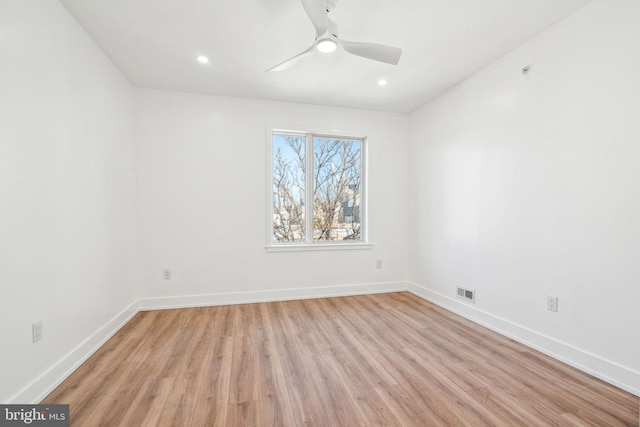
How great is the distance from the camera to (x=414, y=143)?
13.0 ft

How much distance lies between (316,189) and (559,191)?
102 inches

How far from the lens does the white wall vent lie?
2896mm

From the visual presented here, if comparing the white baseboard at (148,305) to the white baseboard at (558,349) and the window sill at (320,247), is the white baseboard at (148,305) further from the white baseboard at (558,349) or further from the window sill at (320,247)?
the white baseboard at (558,349)

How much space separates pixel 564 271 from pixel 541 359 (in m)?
0.69

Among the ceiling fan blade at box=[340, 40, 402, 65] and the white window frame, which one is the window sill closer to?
the white window frame

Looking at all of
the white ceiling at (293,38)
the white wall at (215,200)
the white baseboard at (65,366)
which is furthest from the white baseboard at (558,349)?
the white baseboard at (65,366)

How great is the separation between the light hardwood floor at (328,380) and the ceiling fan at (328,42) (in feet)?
7.51

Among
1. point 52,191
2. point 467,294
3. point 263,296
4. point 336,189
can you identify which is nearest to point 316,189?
point 336,189

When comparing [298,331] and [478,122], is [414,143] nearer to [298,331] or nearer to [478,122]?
[478,122]

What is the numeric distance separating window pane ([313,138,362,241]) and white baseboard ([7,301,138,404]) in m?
2.42

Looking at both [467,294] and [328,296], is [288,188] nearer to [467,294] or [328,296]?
[328,296]

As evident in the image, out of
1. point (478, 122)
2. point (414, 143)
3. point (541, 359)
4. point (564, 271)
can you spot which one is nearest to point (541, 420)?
point (541, 359)

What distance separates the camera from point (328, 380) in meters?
1.83

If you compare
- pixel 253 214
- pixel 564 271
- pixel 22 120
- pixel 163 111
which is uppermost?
pixel 163 111
